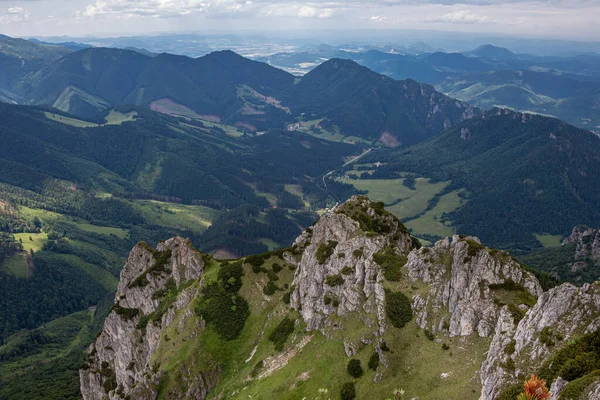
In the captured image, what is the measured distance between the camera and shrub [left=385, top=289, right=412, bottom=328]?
9431 centimetres

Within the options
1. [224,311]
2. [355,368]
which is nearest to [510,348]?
[355,368]

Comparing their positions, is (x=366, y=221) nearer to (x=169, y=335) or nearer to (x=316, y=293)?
(x=316, y=293)

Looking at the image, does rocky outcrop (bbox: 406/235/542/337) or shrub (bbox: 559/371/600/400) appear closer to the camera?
shrub (bbox: 559/371/600/400)

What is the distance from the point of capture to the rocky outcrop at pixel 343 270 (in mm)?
105812

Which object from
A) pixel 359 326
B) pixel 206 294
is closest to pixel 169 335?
pixel 206 294

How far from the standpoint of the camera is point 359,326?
101 meters

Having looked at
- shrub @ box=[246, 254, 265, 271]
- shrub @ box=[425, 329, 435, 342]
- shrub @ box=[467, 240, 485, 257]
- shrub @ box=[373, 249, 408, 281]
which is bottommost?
shrub @ box=[246, 254, 265, 271]

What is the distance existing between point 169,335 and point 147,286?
107 feet

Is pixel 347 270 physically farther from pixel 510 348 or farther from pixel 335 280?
pixel 510 348

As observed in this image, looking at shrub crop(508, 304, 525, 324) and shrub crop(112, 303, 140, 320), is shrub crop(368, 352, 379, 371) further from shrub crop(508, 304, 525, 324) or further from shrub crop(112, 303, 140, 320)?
shrub crop(112, 303, 140, 320)

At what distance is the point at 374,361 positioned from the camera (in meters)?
90.3

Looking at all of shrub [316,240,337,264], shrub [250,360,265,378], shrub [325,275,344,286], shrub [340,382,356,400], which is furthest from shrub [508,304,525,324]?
shrub [250,360,265,378]

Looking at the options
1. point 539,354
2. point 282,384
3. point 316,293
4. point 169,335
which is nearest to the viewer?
point 539,354

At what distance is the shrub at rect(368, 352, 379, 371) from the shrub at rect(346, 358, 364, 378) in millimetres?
2685
